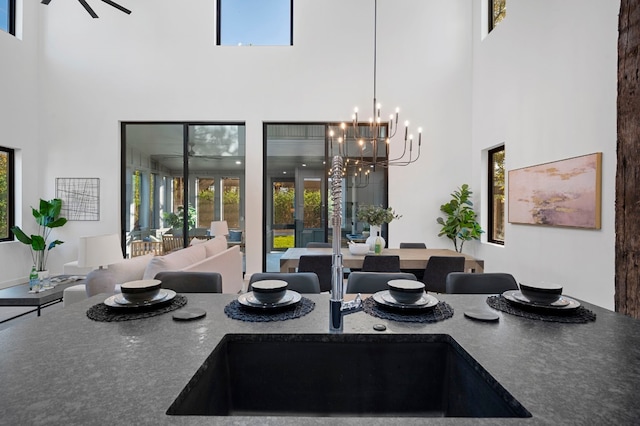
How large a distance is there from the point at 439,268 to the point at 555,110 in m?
2.04

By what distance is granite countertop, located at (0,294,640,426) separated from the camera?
0.60 meters

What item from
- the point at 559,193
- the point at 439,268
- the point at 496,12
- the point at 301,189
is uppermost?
the point at 496,12

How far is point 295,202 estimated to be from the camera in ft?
18.4

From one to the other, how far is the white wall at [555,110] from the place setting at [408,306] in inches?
97.6

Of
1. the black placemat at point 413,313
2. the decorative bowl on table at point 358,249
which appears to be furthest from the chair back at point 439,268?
the black placemat at point 413,313

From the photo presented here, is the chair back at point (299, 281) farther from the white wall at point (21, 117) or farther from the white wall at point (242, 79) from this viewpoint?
the white wall at point (21, 117)

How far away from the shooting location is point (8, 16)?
4.98 m

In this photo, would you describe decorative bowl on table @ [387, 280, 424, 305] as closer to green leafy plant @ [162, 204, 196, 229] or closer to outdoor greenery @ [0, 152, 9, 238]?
green leafy plant @ [162, 204, 196, 229]

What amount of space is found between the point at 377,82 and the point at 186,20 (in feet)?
10.7

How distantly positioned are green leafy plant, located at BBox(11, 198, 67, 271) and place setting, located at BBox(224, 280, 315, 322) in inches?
208

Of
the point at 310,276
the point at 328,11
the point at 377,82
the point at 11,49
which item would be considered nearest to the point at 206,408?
the point at 310,276

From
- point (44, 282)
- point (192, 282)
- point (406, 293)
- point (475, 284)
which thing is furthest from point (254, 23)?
point (406, 293)

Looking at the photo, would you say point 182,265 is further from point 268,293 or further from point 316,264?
point 268,293

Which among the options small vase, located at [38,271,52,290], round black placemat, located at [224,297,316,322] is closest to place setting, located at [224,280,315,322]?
round black placemat, located at [224,297,316,322]
